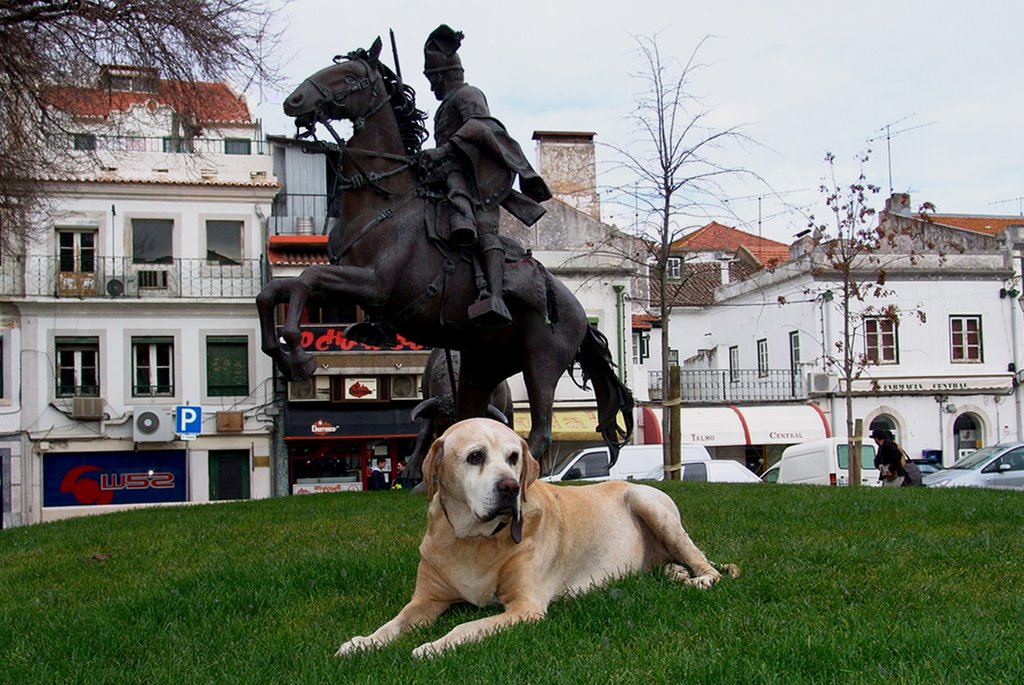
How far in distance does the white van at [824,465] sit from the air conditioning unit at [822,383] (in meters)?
10.7

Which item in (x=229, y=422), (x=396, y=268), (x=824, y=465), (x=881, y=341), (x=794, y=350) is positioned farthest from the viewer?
(x=794, y=350)

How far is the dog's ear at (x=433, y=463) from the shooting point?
17.5ft

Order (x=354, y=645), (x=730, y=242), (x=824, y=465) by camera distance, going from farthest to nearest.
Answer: (x=730, y=242), (x=824, y=465), (x=354, y=645)

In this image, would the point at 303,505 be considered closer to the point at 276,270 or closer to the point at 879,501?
the point at 879,501

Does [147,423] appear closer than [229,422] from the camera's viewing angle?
Yes

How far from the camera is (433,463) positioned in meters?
5.38

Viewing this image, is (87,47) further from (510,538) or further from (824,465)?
(824,465)

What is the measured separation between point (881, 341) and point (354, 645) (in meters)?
37.2

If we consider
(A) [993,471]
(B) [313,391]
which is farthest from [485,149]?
(B) [313,391]

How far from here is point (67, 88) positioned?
1525 centimetres

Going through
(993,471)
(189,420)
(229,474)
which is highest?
(189,420)

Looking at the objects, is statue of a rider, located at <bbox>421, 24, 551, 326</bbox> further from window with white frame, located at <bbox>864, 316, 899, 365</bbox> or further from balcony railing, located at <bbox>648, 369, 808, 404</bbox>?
window with white frame, located at <bbox>864, 316, 899, 365</bbox>

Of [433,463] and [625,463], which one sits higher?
[433,463]

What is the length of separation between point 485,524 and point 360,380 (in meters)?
30.2
